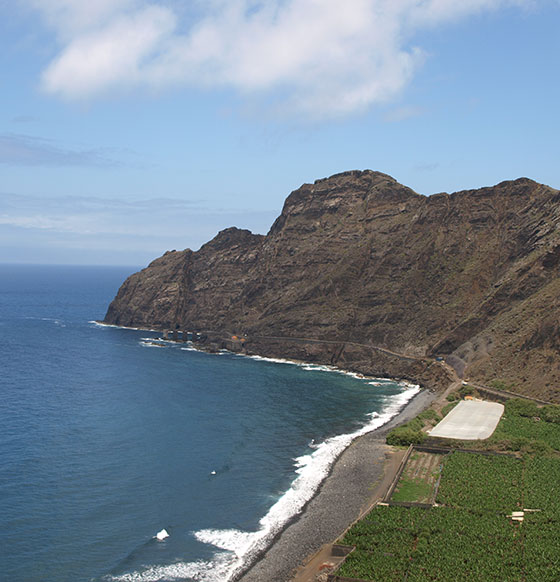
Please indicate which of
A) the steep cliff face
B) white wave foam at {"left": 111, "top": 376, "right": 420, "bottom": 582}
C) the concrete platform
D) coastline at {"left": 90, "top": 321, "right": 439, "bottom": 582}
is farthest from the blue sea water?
the steep cliff face

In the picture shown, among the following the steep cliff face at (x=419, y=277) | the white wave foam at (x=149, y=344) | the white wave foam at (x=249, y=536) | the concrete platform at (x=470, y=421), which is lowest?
the white wave foam at (x=249, y=536)

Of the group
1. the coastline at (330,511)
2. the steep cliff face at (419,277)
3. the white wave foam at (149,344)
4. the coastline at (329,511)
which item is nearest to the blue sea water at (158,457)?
the coastline at (329,511)

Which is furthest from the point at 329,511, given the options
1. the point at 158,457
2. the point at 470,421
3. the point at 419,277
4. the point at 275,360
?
the point at 419,277

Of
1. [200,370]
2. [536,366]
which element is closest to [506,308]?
[536,366]

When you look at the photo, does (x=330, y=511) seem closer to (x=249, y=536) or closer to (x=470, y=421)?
(x=249, y=536)

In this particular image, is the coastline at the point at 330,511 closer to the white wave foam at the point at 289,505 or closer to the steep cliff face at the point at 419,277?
the white wave foam at the point at 289,505
